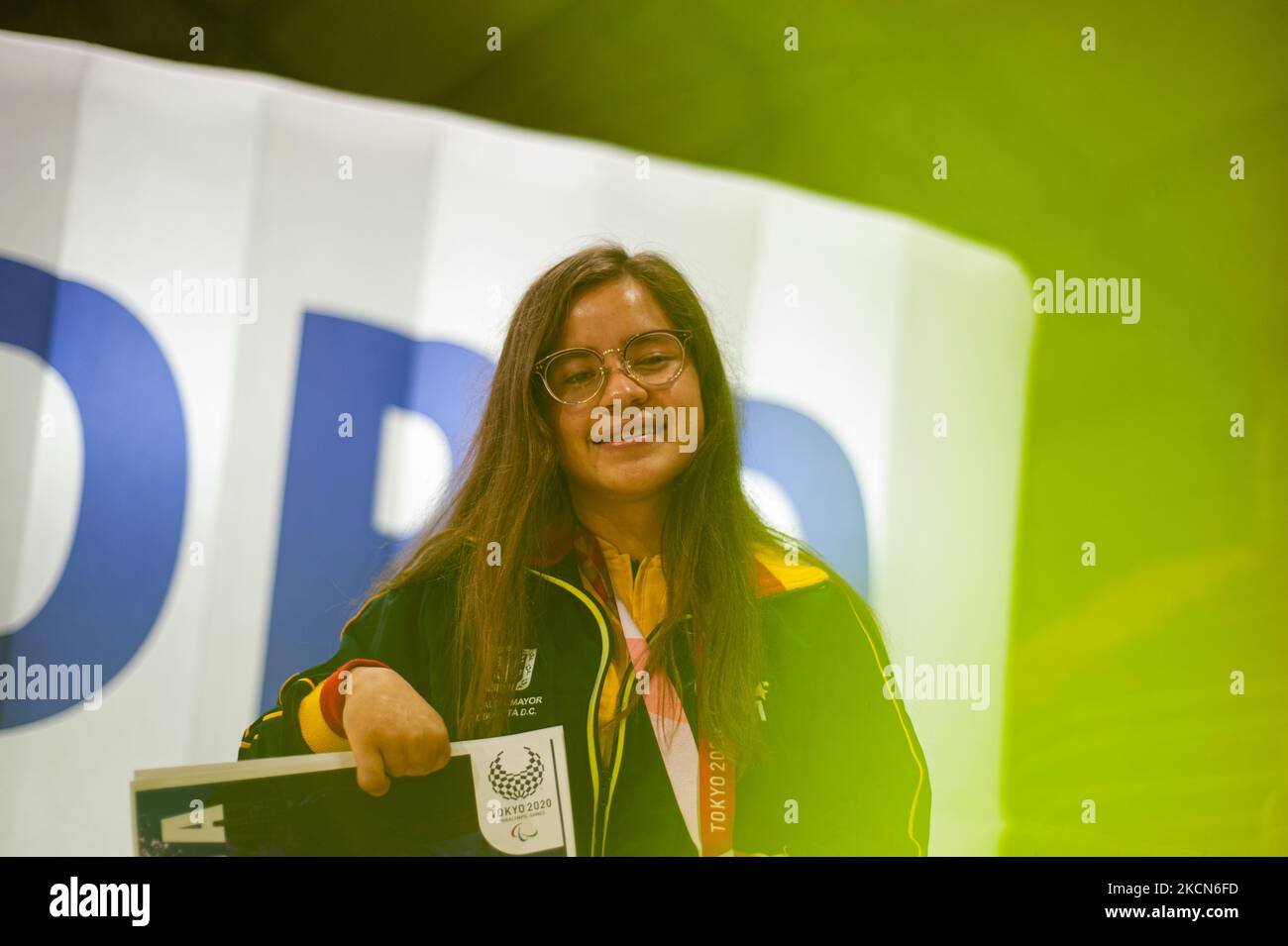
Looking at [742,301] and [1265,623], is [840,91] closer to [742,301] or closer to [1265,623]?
[742,301]

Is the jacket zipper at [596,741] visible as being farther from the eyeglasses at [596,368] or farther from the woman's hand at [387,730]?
the eyeglasses at [596,368]

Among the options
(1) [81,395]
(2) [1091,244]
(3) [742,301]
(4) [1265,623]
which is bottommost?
(4) [1265,623]

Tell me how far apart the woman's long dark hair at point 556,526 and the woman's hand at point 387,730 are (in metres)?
0.08

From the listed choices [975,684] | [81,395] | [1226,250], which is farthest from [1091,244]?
[81,395]

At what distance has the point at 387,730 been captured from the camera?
2334 millimetres

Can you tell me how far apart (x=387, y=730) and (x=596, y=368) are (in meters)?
1.02

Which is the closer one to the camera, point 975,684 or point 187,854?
point 187,854

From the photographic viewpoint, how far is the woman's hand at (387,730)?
2330mm

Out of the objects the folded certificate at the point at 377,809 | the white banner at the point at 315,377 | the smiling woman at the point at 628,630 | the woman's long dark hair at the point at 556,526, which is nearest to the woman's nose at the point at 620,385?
the smiling woman at the point at 628,630

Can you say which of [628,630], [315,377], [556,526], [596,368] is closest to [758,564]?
[628,630]

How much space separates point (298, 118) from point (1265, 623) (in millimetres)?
2971

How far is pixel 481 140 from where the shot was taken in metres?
2.65

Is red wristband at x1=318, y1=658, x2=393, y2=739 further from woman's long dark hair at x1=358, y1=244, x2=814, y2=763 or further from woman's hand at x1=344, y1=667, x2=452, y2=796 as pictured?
woman's long dark hair at x1=358, y1=244, x2=814, y2=763

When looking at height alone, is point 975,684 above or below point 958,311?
below
